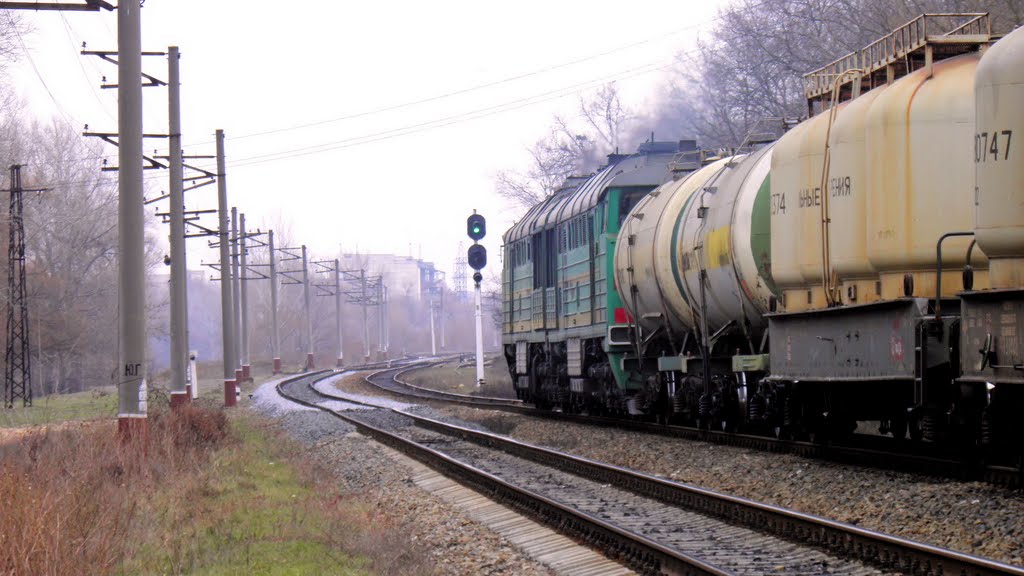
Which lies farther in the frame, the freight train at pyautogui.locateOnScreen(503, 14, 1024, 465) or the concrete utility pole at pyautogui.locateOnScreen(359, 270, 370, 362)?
the concrete utility pole at pyautogui.locateOnScreen(359, 270, 370, 362)

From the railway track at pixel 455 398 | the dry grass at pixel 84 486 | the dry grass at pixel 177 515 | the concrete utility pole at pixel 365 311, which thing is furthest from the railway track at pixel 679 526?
the concrete utility pole at pixel 365 311

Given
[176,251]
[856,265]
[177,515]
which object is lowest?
[177,515]

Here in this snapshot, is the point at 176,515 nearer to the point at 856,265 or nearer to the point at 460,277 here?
the point at 856,265

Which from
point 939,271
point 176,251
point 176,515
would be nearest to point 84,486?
point 176,515

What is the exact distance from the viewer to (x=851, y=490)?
10.7m

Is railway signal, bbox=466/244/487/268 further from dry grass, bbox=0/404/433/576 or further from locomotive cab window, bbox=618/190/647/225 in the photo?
dry grass, bbox=0/404/433/576

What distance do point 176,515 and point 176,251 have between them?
43.9 feet

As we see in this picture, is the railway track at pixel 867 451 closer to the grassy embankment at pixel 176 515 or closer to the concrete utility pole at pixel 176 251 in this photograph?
the grassy embankment at pixel 176 515

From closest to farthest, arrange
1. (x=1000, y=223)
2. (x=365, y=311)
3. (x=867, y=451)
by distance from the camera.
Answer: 1. (x=1000, y=223)
2. (x=867, y=451)
3. (x=365, y=311)

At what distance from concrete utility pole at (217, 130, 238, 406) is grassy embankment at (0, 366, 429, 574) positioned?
48.6ft

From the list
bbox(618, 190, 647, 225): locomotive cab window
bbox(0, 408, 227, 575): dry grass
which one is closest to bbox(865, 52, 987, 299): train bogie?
bbox(0, 408, 227, 575): dry grass

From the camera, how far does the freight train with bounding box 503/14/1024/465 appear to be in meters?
8.98

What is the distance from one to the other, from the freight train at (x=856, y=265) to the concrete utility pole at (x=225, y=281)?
15585 millimetres

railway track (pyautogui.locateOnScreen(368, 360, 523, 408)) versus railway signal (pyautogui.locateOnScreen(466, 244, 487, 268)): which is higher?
railway signal (pyautogui.locateOnScreen(466, 244, 487, 268))
